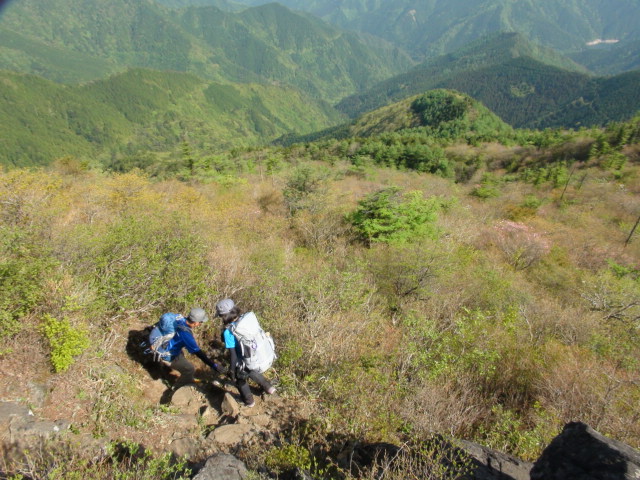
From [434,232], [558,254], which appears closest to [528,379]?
[434,232]

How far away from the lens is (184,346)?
5.96 m

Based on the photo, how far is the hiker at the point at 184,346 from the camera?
5707mm

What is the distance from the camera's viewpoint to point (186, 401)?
5.64 metres

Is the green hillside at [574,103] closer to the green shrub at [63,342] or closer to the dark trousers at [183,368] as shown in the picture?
the dark trousers at [183,368]

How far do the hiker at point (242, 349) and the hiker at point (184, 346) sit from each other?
33.1 inches

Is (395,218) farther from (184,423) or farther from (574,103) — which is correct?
(574,103)

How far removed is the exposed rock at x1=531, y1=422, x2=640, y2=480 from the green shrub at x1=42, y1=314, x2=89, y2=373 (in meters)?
6.37

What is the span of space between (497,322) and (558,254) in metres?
8.93

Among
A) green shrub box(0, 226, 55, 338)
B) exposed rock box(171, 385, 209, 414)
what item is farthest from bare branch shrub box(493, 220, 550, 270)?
green shrub box(0, 226, 55, 338)

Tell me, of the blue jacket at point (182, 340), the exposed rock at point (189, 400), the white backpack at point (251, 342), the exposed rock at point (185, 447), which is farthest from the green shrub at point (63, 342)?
the white backpack at point (251, 342)

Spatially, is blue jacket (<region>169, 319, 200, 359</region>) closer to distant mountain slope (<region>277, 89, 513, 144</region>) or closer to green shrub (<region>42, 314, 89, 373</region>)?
green shrub (<region>42, 314, 89, 373</region>)

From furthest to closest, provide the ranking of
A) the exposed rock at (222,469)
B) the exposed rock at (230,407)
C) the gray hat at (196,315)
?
the gray hat at (196,315), the exposed rock at (230,407), the exposed rock at (222,469)

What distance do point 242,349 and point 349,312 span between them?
297cm

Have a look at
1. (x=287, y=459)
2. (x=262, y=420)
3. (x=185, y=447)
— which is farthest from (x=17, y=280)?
(x=287, y=459)
